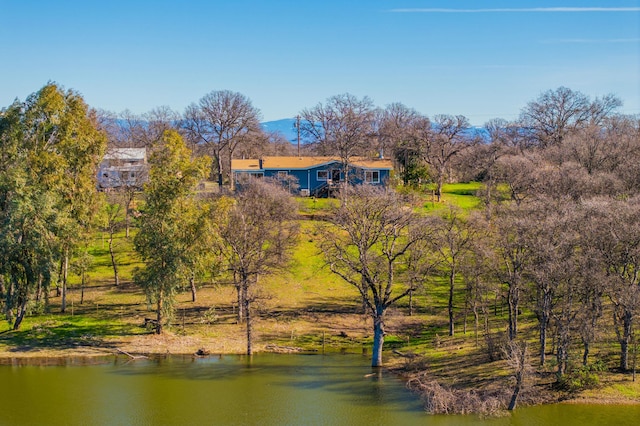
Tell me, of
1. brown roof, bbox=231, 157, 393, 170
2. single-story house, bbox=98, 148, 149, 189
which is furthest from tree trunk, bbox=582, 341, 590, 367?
brown roof, bbox=231, 157, 393, 170

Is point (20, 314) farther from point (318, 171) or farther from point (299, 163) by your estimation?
point (299, 163)

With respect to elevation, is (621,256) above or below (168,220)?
below

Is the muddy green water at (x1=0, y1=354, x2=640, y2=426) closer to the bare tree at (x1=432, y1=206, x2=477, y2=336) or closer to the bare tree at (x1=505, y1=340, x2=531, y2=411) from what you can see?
the bare tree at (x1=505, y1=340, x2=531, y2=411)

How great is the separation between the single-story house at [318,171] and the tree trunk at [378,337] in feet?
127

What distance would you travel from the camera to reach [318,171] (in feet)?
254

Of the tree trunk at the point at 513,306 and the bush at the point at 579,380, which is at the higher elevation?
the tree trunk at the point at 513,306

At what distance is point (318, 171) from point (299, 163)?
291cm

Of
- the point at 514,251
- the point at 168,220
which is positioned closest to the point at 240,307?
the point at 168,220

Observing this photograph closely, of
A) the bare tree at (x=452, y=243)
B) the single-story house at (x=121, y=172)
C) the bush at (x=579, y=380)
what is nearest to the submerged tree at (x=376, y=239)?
the bare tree at (x=452, y=243)

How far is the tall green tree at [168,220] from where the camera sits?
4106 cm

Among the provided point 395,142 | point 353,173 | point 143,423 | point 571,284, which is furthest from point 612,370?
point 395,142

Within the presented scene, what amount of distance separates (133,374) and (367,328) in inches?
678

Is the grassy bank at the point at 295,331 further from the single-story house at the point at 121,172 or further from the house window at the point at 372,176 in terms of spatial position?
the house window at the point at 372,176

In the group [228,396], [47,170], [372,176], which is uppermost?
[372,176]
